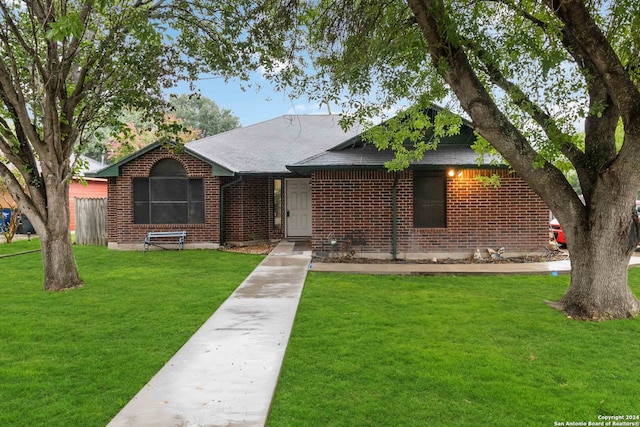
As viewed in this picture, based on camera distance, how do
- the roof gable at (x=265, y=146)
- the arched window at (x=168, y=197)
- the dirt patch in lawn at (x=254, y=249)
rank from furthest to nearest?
the arched window at (x=168, y=197)
the roof gable at (x=265, y=146)
the dirt patch in lawn at (x=254, y=249)

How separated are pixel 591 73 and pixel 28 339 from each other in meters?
8.29

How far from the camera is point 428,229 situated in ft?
37.7

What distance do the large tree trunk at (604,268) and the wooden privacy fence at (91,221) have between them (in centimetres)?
1496

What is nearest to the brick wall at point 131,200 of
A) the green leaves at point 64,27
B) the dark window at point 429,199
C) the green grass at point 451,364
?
the dark window at point 429,199

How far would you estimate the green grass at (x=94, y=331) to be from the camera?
359cm

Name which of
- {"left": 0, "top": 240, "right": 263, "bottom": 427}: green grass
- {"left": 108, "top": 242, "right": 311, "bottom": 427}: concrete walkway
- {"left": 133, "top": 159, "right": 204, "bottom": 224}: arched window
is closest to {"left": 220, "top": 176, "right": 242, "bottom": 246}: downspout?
{"left": 133, "top": 159, "right": 204, "bottom": 224}: arched window

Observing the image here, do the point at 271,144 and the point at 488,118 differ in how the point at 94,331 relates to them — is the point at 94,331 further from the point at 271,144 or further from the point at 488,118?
the point at 271,144

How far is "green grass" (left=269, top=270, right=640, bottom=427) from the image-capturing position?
341 cm

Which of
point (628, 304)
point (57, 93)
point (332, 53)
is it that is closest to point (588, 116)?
point (628, 304)

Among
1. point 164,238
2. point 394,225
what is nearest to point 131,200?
point 164,238

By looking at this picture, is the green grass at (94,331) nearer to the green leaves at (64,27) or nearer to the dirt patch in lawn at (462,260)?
the dirt patch in lawn at (462,260)

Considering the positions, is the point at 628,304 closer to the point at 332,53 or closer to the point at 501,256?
the point at 501,256

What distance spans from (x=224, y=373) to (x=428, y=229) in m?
8.37

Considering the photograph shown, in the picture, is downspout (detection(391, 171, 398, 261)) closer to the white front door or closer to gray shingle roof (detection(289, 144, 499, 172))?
gray shingle roof (detection(289, 144, 499, 172))
